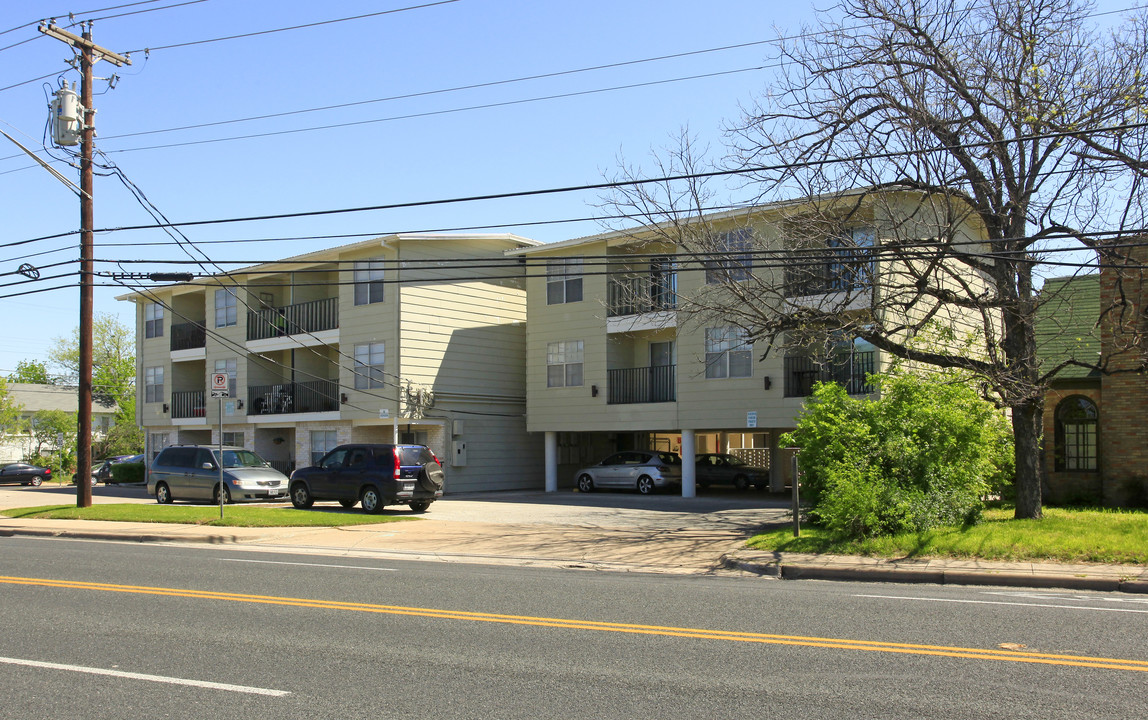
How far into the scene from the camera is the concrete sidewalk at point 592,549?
1220cm

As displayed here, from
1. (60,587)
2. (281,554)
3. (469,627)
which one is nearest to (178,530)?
(281,554)

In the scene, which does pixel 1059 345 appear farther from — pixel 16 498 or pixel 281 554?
pixel 16 498

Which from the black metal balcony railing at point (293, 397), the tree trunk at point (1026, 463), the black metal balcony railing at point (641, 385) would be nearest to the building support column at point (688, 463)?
the black metal balcony railing at point (641, 385)

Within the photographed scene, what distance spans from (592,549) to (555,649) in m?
8.73

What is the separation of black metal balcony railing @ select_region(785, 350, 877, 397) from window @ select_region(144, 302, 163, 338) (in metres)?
28.7

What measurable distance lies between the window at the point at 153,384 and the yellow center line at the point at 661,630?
3240cm

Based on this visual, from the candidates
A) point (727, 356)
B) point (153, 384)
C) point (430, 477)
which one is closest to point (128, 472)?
point (153, 384)

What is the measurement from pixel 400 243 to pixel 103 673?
24710 mm

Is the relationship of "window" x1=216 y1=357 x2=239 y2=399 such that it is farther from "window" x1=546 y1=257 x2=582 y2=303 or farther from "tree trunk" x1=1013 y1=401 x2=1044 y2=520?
"tree trunk" x1=1013 y1=401 x2=1044 y2=520

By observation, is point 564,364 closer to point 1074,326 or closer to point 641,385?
point 641,385

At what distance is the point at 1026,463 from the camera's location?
53.9 ft

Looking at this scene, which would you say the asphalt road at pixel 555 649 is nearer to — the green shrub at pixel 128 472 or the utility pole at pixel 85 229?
the utility pole at pixel 85 229

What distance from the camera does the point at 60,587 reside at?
11.1 metres

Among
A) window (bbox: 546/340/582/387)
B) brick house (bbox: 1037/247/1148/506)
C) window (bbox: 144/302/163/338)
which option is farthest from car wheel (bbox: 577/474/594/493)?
window (bbox: 144/302/163/338)
